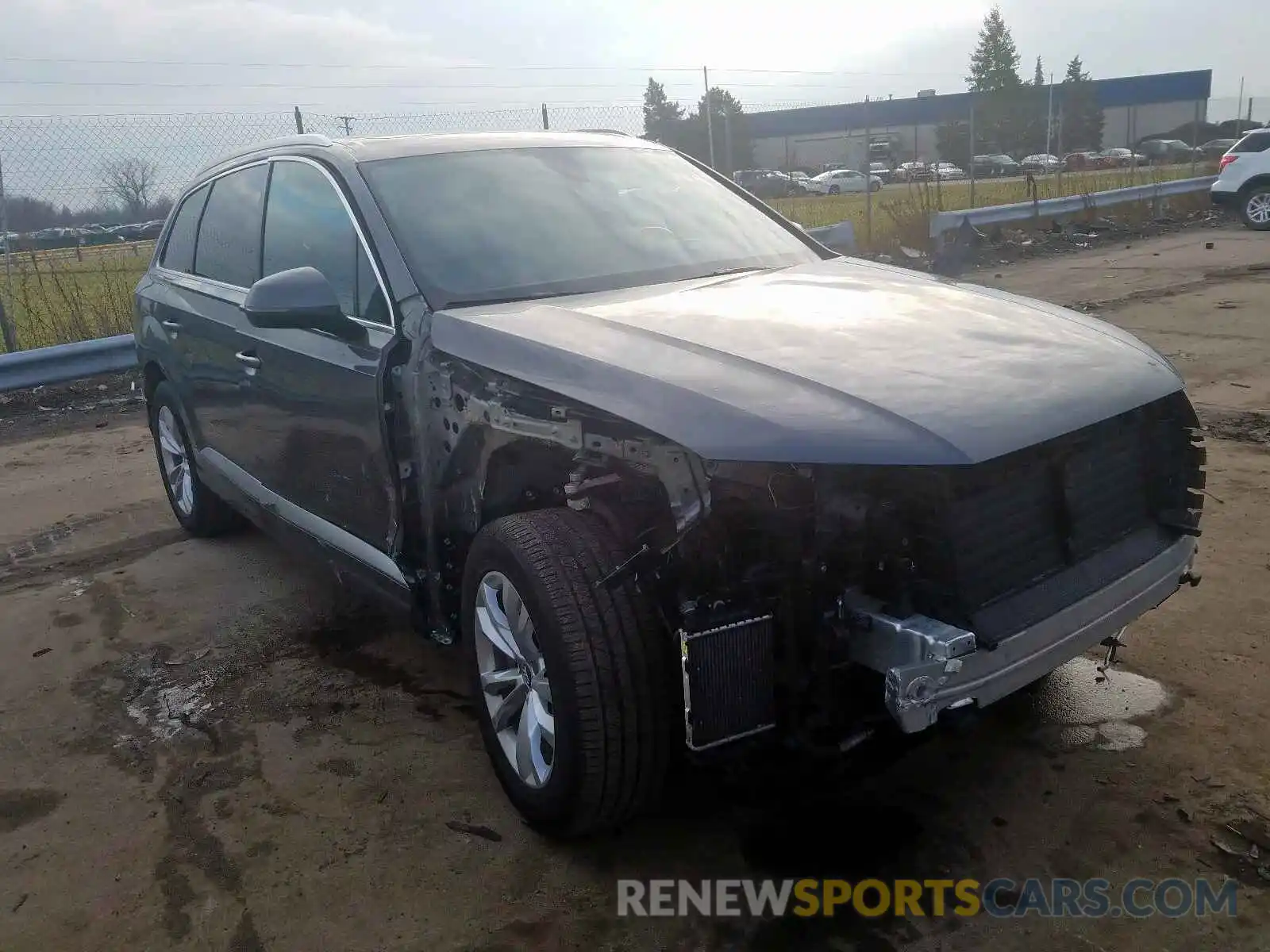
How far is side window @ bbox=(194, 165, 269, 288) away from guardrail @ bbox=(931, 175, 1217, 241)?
10.4 m

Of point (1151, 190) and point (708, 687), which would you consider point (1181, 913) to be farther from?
point (1151, 190)

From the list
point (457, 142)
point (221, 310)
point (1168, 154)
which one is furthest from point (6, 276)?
point (1168, 154)

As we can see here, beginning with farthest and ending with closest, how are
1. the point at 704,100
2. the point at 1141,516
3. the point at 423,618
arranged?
the point at 704,100, the point at 423,618, the point at 1141,516

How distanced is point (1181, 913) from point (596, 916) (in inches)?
52.5

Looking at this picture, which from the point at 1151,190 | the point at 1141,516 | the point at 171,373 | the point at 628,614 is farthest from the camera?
the point at 1151,190

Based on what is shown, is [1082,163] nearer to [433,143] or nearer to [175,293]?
[175,293]

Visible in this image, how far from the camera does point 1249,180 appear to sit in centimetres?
1683

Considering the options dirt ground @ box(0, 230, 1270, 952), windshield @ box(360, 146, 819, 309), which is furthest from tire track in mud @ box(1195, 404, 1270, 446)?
windshield @ box(360, 146, 819, 309)

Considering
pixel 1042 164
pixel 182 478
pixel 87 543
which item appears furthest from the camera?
pixel 1042 164

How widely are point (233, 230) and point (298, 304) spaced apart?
1.54 metres

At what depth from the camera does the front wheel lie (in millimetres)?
16891

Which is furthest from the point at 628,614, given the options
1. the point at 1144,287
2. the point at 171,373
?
the point at 1144,287

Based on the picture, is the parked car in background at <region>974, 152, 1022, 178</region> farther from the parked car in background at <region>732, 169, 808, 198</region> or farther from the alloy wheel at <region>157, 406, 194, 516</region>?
the alloy wheel at <region>157, 406, 194, 516</region>

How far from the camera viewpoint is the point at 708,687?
90.9 inches
